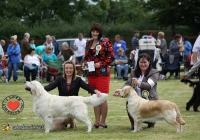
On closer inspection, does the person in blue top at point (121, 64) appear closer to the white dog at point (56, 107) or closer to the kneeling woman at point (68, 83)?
the kneeling woman at point (68, 83)

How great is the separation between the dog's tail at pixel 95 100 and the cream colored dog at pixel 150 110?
11.8 inches

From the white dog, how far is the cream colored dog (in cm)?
65

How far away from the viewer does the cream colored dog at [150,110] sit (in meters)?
7.65

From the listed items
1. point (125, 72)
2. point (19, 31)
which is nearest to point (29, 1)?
point (19, 31)

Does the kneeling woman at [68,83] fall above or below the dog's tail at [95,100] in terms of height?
above

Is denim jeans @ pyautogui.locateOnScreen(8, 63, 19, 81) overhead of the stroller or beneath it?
beneath

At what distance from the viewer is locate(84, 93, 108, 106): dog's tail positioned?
26.0ft

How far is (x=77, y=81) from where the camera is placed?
335 inches

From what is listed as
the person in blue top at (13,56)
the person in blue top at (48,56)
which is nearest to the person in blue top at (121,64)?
the person in blue top at (48,56)

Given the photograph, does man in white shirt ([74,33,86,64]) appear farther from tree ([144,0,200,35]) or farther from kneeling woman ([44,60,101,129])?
tree ([144,0,200,35])

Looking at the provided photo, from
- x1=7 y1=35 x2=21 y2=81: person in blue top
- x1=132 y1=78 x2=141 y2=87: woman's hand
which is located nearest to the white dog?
x1=132 y1=78 x2=141 y2=87: woman's hand

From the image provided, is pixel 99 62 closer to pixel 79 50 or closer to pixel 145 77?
pixel 145 77

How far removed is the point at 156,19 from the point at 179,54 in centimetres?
1761

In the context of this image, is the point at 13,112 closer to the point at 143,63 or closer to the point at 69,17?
the point at 143,63
